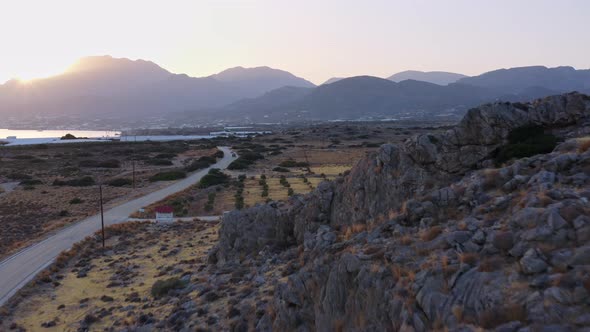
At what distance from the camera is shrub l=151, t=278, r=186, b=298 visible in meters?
18.3

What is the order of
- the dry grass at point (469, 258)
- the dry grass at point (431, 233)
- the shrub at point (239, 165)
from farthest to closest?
the shrub at point (239, 165) < the dry grass at point (431, 233) < the dry grass at point (469, 258)

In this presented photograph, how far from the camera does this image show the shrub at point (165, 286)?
60.1ft

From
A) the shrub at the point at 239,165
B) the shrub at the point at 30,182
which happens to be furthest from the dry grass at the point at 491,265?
the shrub at the point at 30,182

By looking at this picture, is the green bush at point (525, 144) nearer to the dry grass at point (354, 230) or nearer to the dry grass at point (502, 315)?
the dry grass at point (354, 230)

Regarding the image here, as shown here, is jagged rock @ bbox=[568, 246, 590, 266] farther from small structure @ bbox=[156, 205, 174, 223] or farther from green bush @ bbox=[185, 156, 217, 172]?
green bush @ bbox=[185, 156, 217, 172]

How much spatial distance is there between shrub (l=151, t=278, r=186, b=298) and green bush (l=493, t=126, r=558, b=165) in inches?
551

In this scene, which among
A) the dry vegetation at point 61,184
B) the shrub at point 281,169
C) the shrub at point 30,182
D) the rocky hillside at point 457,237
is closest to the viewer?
the rocky hillside at point 457,237

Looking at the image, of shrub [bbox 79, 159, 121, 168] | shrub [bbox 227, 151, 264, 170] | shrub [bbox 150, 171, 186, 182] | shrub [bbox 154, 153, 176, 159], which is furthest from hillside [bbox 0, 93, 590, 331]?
shrub [bbox 154, 153, 176, 159]

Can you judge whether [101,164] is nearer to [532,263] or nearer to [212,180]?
[212,180]

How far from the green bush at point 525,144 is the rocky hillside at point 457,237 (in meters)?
0.05

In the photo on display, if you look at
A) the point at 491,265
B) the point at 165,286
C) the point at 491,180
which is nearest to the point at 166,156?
the point at 165,286

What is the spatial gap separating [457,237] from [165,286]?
13834 millimetres

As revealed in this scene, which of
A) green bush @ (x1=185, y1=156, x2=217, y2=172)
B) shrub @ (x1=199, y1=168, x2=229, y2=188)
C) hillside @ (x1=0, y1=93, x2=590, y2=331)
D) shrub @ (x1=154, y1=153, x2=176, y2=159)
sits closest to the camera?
hillside @ (x1=0, y1=93, x2=590, y2=331)

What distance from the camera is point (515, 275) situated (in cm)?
704
